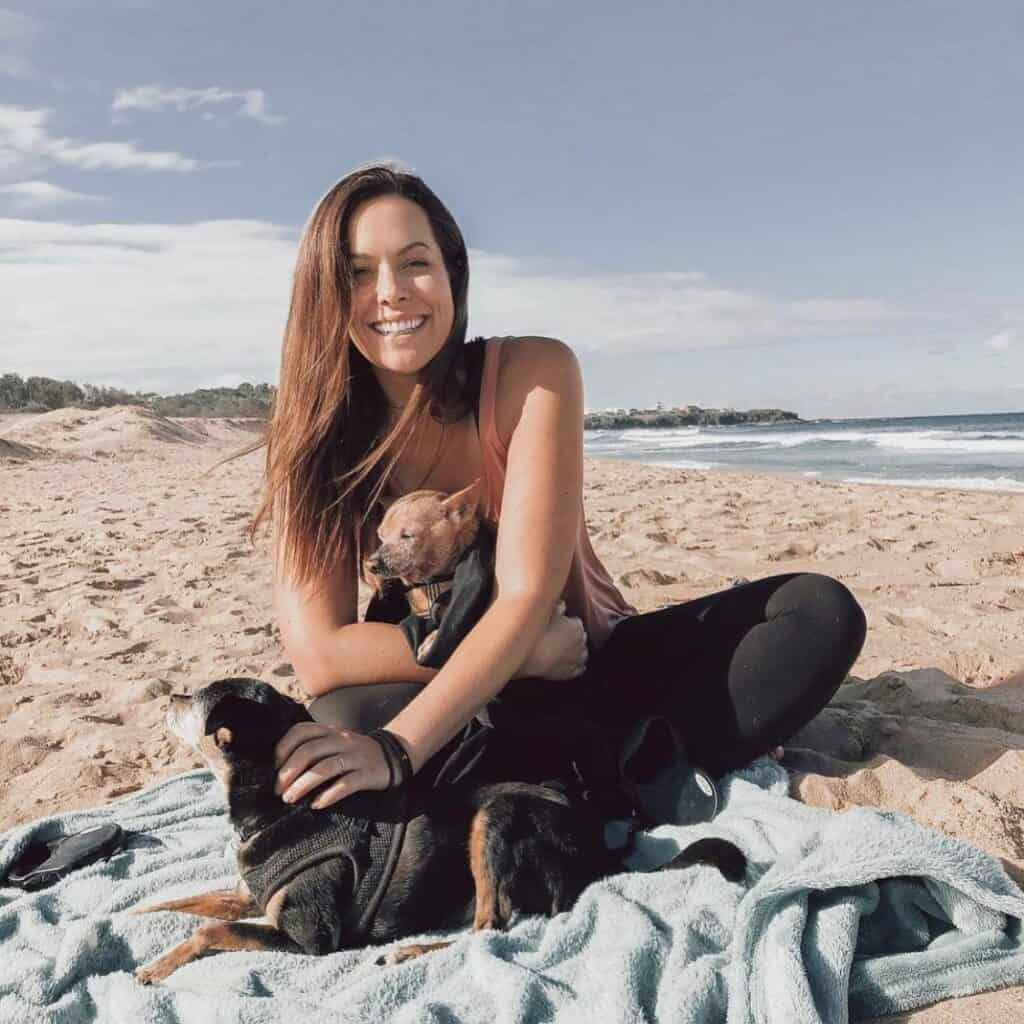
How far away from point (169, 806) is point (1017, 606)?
4.17 metres

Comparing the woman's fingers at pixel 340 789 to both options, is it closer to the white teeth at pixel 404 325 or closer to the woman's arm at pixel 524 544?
the woman's arm at pixel 524 544

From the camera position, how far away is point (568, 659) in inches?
104

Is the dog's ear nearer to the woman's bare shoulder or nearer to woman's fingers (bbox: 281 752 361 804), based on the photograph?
the woman's bare shoulder

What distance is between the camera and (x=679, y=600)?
5.42 m

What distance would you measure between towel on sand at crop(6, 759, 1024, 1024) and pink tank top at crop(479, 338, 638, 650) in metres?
0.91

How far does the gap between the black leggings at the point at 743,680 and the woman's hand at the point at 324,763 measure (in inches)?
23.2

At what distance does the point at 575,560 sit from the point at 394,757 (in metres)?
1.05

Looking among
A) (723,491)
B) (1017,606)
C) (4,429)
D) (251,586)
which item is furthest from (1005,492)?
(4,429)

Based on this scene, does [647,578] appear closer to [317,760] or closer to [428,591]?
[428,591]

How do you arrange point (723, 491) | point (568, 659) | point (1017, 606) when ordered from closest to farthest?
point (568, 659) < point (1017, 606) < point (723, 491)

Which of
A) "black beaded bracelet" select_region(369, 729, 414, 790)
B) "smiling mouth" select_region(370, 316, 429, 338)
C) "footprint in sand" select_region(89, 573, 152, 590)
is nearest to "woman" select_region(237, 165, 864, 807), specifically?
"smiling mouth" select_region(370, 316, 429, 338)

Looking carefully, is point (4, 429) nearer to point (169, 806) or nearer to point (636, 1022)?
point (169, 806)

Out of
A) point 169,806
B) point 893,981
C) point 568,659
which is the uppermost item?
point 568,659

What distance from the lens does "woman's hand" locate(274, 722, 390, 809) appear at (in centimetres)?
199
